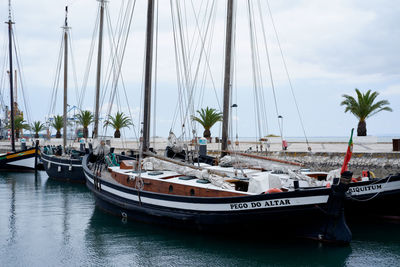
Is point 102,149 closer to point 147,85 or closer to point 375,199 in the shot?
point 147,85

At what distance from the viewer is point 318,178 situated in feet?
57.2

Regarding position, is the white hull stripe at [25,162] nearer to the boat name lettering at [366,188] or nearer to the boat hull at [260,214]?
the boat hull at [260,214]

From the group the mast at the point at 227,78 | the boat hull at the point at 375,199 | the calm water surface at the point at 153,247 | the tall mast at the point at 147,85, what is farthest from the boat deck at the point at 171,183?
the mast at the point at 227,78

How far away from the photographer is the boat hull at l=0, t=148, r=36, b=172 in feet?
125

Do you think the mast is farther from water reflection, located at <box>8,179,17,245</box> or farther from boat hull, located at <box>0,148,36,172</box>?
boat hull, located at <box>0,148,36,172</box>

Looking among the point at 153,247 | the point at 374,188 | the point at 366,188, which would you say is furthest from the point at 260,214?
the point at 374,188

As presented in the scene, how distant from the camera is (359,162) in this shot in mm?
25344

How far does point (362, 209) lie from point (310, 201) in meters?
5.25

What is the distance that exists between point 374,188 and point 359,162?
40.5 ft

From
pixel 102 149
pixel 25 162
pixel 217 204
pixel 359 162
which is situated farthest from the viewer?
pixel 25 162

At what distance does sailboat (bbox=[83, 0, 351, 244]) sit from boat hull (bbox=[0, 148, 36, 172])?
24.9 m

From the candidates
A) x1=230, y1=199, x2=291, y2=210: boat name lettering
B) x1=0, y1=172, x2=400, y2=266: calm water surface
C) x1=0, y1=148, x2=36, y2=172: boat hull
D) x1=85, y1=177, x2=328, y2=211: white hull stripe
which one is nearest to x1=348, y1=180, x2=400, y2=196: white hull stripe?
x1=0, y1=172, x2=400, y2=266: calm water surface

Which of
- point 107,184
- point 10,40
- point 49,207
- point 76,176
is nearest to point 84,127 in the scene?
point 10,40

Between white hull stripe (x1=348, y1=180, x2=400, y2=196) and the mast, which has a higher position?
the mast
